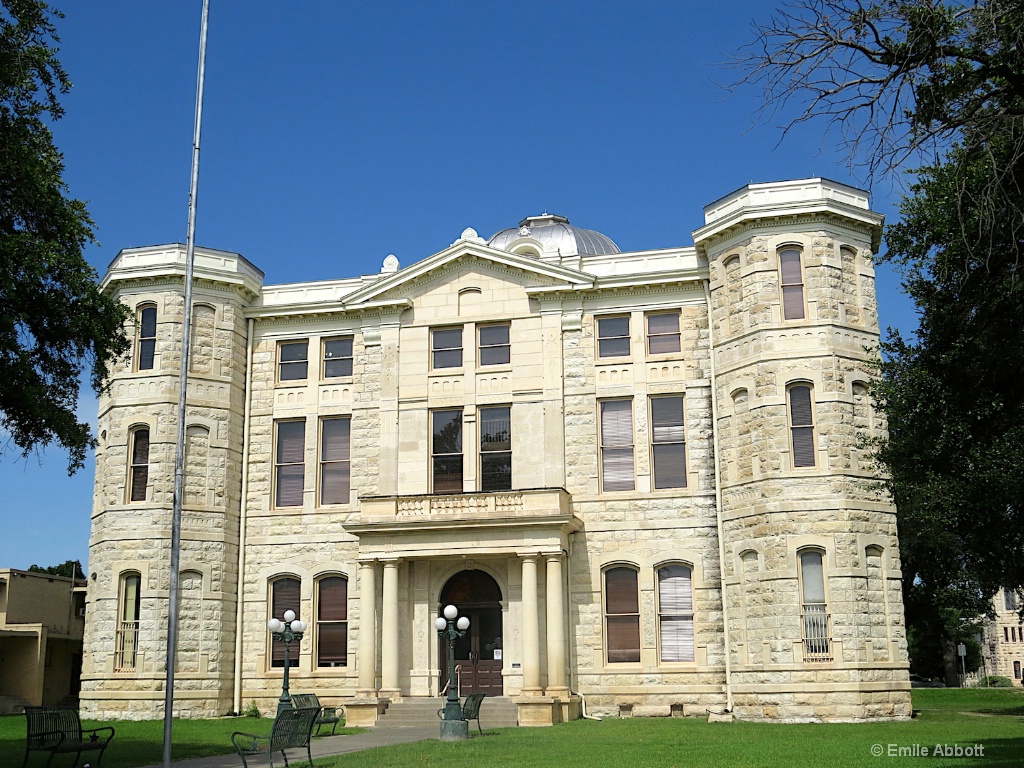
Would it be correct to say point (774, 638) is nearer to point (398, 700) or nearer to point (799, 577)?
point (799, 577)

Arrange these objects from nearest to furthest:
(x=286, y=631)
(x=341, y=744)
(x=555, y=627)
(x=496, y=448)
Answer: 1. (x=341, y=744)
2. (x=286, y=631)
3. (x=555, y=627)
4. (x=496, y=448)

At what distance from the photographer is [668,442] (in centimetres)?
3000

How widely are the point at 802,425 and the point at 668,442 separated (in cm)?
403

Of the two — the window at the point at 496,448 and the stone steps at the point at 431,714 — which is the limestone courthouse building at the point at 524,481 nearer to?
the window at the point at 496,448

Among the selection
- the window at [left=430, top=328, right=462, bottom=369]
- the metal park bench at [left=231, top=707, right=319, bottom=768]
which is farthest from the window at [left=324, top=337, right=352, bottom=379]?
the metal park bench at [left=231, top=707, right=319, bottom=768]

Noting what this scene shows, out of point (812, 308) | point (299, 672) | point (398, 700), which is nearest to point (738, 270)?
point (812, 308)

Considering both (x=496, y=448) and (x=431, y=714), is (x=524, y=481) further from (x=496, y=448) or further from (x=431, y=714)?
(x=431, y=714)

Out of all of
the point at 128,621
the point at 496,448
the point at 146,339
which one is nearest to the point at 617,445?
the point at 496,448

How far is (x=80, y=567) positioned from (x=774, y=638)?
61.8m

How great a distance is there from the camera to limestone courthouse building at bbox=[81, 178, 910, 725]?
88.3 ft

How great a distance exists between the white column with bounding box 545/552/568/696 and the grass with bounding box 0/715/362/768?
5.06m

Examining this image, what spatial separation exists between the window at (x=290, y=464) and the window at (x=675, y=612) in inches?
430

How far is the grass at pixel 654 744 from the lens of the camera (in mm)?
15906

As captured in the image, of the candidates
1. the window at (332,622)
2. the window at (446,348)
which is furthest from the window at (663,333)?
the window at (332,622)
